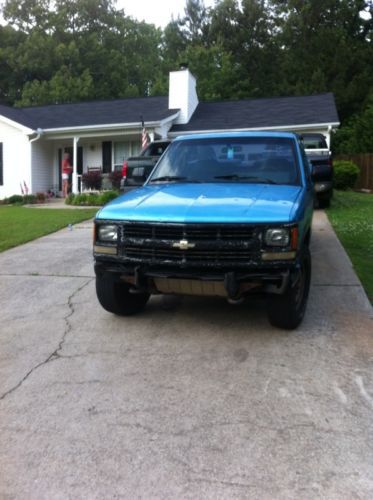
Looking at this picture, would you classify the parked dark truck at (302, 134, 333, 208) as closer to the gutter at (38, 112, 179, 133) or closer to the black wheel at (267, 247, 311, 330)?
the black wheel at (267, 247, 311, 330)

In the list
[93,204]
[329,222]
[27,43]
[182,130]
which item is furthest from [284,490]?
[27,43]

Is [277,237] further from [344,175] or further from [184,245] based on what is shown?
[344,175]

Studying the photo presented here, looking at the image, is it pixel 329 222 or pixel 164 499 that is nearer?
pixel 164 499

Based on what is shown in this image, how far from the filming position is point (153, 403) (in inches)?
133

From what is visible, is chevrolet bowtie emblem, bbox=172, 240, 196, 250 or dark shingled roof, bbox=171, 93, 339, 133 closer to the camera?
chevrolet bowtie emblem, bbox=172, 240, 196, 250

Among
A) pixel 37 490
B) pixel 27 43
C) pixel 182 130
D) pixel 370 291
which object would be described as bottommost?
pixel 37 490

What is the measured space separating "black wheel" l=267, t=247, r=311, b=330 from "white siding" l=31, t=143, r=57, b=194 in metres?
17.7

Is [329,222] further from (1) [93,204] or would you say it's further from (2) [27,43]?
(2) [27,43]

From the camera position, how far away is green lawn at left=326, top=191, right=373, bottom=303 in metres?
6.71

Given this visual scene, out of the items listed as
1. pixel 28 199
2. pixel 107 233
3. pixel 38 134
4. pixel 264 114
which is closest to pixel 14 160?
pixel 38 134

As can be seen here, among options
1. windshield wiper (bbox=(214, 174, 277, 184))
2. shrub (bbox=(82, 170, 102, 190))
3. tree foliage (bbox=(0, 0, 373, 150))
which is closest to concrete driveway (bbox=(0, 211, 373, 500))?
windshield wiper (bbox=(214, 174, 277, 184))

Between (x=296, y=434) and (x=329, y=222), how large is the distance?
27.0ft

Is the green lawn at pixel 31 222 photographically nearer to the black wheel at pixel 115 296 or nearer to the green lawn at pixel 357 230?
the black wheel at pixel 115 296

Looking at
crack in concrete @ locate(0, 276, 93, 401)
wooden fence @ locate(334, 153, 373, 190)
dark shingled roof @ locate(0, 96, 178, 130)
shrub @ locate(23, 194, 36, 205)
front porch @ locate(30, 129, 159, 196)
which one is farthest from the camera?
wooden fence @ locate(334, 153, 373, 190)
